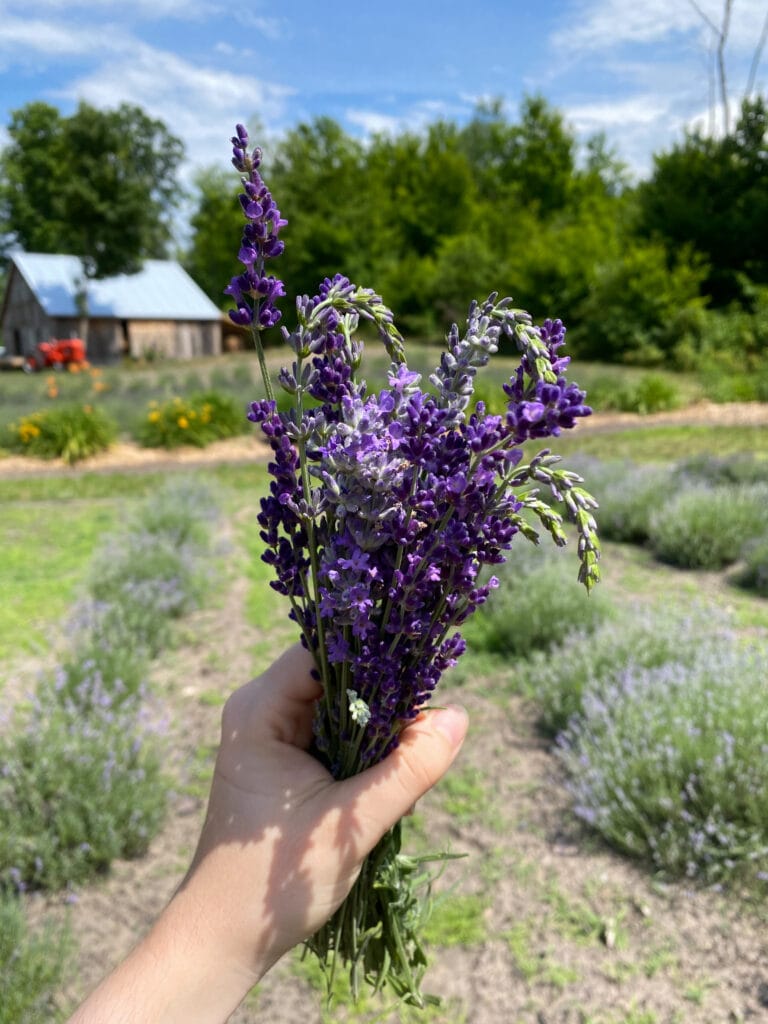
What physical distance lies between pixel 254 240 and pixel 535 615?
402cm

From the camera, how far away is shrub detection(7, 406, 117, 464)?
38.1ft

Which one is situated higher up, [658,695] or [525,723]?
[658,695]

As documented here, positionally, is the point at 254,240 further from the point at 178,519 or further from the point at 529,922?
the point at 178,519

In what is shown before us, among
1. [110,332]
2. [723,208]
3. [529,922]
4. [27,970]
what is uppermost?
[723,208]

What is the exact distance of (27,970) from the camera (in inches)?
93.5

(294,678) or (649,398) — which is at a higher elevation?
→ (649,398)

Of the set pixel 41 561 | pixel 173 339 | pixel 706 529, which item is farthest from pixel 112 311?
pixel 706 529

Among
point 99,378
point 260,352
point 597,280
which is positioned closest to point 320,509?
point 260,352

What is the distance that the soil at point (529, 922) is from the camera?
2.48 m

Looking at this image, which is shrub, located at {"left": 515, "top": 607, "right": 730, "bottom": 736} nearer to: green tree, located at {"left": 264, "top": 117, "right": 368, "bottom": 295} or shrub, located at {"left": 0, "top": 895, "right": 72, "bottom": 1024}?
shrub, located at {"left": 0, "top": 895, "right": 72, "bottom": 1024}

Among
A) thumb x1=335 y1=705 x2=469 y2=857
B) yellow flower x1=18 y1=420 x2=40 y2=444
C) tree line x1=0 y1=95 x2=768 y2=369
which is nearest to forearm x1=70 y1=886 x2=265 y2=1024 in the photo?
thumb x1=335 y1=705 x2=469 y2=857

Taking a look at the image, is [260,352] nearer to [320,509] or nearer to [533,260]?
[320,509]

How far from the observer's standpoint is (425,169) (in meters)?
36.3

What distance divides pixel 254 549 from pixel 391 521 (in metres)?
6.13
